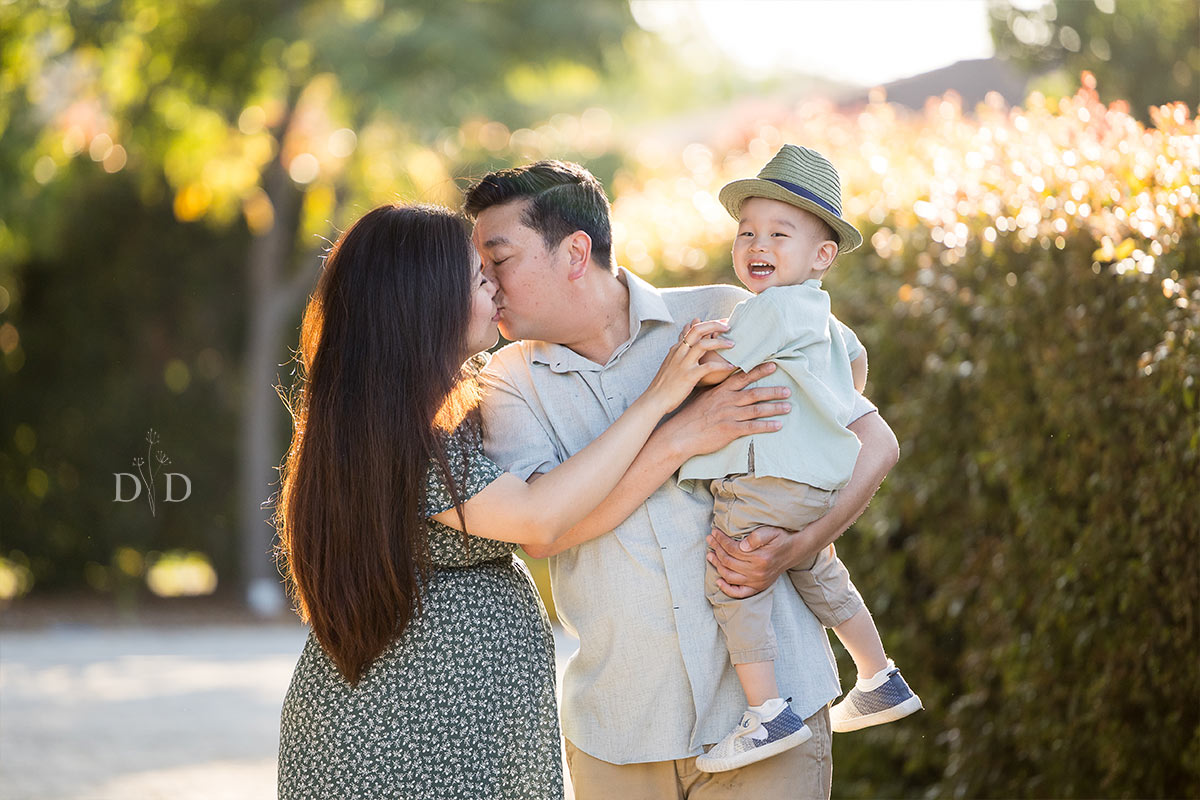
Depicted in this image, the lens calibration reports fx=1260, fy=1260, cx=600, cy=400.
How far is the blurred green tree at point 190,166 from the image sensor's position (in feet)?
37.5

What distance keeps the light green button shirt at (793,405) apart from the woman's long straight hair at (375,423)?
561 millimetres

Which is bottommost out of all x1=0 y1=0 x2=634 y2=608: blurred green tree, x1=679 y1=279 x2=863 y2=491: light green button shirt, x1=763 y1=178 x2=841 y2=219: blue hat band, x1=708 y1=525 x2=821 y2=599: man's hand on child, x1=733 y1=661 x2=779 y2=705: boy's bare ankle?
x1=733 y1=661 x2=779 y2=705: boy's bare ankle

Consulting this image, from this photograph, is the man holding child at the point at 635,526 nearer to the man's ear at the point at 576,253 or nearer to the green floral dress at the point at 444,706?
the man's ear at the point at 576,253

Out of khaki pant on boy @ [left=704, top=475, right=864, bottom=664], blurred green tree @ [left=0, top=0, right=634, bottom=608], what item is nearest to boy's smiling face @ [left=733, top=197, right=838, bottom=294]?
Answer: khaki pant on boy @ [left=704, top=475, right=864, bottom=664]

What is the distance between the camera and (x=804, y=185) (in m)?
2.81

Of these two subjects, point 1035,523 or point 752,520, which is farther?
point 1035,523

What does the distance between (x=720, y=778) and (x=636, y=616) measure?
1.23 ft

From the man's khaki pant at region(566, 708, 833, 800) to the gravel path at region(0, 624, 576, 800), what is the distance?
3.38m

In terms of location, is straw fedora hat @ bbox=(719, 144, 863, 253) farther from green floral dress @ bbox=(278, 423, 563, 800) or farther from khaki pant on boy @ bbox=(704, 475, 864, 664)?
green floral dress @ bbox=(278, 423, 563, 800)

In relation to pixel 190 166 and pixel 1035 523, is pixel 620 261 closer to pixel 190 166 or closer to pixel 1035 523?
pixel 1035 523

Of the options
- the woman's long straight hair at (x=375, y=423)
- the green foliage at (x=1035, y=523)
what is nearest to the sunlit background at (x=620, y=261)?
the green foliage at (x=1035, y=523)

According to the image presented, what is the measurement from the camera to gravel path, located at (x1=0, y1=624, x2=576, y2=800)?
5.78 m

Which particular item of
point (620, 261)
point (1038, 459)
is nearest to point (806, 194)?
point (1038, 459)

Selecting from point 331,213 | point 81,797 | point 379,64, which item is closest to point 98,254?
point 331,213
